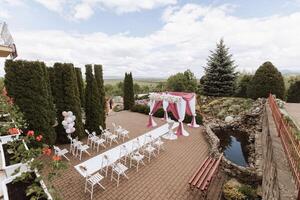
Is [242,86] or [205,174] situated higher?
[242,86]

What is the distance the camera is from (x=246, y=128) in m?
14.2

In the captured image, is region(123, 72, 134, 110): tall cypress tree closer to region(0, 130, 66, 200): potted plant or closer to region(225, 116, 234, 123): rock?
region(225, 116, 234, 123): rock

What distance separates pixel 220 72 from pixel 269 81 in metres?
5.12

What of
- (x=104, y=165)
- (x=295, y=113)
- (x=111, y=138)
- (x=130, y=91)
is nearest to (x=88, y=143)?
(x=111, y=138)

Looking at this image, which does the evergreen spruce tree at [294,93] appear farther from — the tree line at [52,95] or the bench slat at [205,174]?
the tree line at [52,95]

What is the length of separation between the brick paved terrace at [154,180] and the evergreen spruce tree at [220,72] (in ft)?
35.9

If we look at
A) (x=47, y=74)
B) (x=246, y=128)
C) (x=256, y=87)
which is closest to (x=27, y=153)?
(x=47, y=74)

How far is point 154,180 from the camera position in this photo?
6.91 meters

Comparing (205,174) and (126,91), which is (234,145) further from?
(126,91)

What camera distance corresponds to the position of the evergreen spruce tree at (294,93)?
1638 cm

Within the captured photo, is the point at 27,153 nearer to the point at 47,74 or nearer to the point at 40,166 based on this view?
the point at 40,166

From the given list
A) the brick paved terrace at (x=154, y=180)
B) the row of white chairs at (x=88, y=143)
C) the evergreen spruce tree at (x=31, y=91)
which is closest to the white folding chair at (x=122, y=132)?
the row of white chairs at (x=88, y=143)

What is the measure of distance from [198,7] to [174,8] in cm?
168

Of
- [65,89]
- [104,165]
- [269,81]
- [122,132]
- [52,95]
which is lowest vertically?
[104,165]
